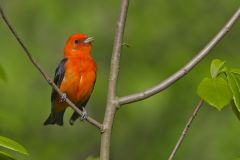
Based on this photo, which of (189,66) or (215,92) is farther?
(189,66)

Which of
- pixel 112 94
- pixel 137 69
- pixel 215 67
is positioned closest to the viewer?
pixel 215 67

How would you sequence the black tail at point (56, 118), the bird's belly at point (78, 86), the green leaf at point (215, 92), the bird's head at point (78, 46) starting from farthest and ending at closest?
the black tail at point (56, 118) → the bird's head at point (78, 46) → the bird's belly at point (78, 86) → the green leaf at point (215, 92)

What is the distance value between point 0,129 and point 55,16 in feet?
8.13

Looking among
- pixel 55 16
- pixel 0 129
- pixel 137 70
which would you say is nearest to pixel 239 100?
pixel 0 129

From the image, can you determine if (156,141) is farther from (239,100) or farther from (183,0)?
(239,100)

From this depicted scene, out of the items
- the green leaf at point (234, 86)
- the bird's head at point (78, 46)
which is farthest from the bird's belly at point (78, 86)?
the green leaf at point (234, 86)

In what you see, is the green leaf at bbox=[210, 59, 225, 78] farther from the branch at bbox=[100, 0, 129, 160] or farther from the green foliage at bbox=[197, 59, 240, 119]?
the branch at bbox=[100, 0, 129, 160]

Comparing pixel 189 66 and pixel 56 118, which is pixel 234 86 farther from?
pixel 56 118

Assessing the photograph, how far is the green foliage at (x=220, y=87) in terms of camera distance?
8.34ft

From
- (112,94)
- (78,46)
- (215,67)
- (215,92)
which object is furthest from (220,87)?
(78,46)

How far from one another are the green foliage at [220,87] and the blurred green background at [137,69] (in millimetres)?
6503

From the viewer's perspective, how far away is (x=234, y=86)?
9.04 ft

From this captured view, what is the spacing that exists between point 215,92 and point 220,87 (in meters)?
0.08

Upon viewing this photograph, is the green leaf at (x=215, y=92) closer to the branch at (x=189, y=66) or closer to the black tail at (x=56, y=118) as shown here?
the branch at (x=189, y=66)
